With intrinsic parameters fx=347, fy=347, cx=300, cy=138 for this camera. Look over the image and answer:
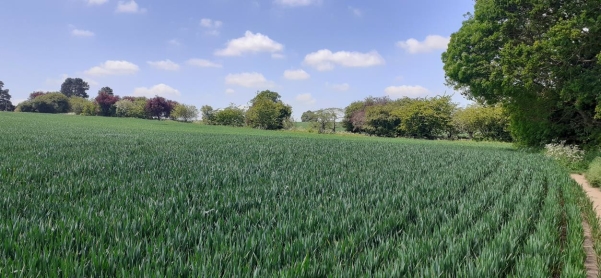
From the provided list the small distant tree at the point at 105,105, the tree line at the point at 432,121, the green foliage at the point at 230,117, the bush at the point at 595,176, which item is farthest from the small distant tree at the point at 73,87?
the bush at the point at 595,176

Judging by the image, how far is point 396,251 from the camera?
308 centimetres

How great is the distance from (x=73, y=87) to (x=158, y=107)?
6667 centimetres

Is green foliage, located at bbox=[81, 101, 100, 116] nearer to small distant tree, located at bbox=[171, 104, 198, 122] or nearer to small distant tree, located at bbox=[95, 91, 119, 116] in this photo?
small distant tree, located at bbox=[95, 91, 119, 116]

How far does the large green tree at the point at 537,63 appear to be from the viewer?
12.9 m

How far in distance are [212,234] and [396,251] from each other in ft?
5.53

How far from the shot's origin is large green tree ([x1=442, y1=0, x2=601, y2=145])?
1292cm

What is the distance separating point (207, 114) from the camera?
7144 centimetres

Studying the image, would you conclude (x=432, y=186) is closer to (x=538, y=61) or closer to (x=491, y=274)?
(x=491, y=274)

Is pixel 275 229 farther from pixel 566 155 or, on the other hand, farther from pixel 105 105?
pixel 105 105

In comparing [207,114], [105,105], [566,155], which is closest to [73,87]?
[105,105]

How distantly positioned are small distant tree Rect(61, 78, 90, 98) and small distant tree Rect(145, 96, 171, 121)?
6278 cm

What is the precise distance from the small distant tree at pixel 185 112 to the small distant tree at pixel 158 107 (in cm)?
491

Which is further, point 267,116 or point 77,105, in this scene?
point 77,105

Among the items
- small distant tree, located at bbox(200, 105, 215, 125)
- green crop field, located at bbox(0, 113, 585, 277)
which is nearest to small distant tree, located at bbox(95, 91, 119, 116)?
small distant tree, located at bbox(200, 105, 215, 125)
